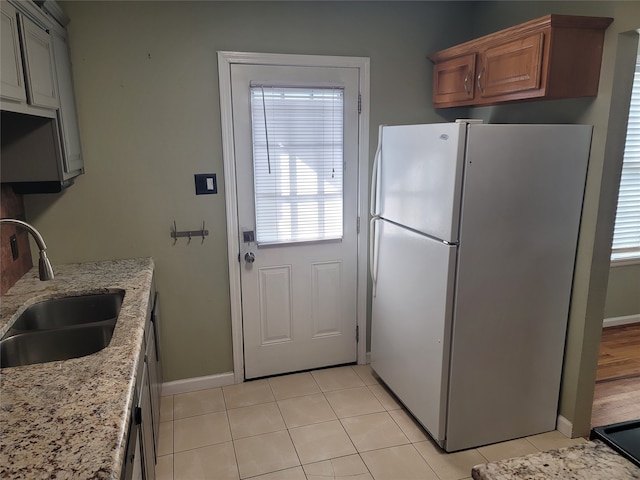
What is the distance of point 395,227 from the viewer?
8.91ft

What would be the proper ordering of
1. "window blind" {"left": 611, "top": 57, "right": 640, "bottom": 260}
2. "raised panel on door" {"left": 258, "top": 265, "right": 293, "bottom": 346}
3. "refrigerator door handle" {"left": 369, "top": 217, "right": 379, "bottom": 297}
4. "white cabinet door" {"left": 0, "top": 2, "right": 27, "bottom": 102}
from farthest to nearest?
1. "window blind" {"left": 611, "top": 57, "right": 640, "bottom": 260}
2. "raised panel on door" {"left": 258, "top": 265, "right": 293, "bottom": 346}
3. "refrigerator door handle" {"left": 369, "top": 217, "right": 379, "bottom": 297}
4. "white cabinet door" {"left": 0, "top": 2, "right": 27, "bottom": 102}

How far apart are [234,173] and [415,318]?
4.60 feet

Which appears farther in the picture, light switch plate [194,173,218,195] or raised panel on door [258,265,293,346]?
raised panel on door [258,265,293,346]

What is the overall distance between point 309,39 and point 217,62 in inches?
23.3

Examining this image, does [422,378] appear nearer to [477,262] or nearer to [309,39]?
[477,262]

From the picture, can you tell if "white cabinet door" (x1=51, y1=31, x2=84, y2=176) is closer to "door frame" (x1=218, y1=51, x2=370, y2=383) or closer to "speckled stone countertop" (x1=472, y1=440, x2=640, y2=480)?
"door frame" (x1=218, y1=51, x2=370, y2=383)

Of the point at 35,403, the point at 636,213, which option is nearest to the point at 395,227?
the point at 35,403

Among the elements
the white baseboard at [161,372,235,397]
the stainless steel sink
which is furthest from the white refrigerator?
the stainless steel sink

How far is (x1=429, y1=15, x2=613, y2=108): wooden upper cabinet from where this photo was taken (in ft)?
6.96

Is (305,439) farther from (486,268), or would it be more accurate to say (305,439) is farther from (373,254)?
(486,268)

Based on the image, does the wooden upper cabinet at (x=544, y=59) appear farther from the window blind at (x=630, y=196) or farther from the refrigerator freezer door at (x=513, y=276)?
the window blind at (x=630, y=196)

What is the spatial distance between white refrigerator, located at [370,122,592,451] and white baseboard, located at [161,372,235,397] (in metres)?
1.25

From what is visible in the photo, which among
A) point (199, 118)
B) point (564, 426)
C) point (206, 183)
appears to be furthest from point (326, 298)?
point (564, 426)

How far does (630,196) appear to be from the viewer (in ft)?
12.3
